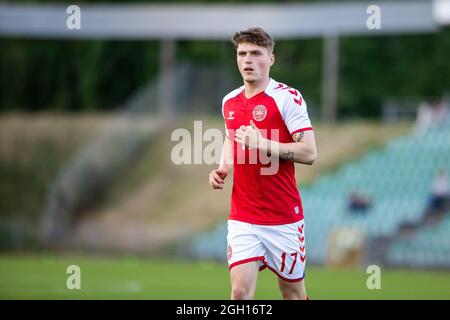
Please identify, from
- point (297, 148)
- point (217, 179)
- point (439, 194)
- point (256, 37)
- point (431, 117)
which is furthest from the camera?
point (431, 117)

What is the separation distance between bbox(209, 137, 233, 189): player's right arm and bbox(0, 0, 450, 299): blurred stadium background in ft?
27.6

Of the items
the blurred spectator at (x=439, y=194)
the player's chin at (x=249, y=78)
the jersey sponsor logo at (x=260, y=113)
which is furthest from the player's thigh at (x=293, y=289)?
the blurred spectator at (x=439, y=194)

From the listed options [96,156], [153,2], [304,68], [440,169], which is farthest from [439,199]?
[153,2]

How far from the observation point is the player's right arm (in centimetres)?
859

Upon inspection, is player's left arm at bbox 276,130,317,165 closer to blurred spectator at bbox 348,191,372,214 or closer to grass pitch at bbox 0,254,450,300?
grass pitch at bbox 0,254,450,300

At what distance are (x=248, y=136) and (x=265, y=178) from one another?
0.55m

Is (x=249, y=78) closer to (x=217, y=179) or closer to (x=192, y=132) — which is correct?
(x=217, y=179)

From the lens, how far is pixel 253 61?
27.9 feet

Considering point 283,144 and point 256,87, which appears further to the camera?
point 256,87

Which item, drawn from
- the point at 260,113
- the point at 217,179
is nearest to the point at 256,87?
the point at 260,113

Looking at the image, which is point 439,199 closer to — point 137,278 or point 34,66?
point 137,278

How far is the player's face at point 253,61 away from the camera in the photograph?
27.8 ft

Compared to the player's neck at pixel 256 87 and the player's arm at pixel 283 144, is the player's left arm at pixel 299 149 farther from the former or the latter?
the player's neck at pixel 256 87

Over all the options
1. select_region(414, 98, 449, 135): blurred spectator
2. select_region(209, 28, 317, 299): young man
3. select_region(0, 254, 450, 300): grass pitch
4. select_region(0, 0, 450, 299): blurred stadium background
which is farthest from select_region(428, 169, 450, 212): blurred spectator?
select_region(209, 28, 317, 299): young man
